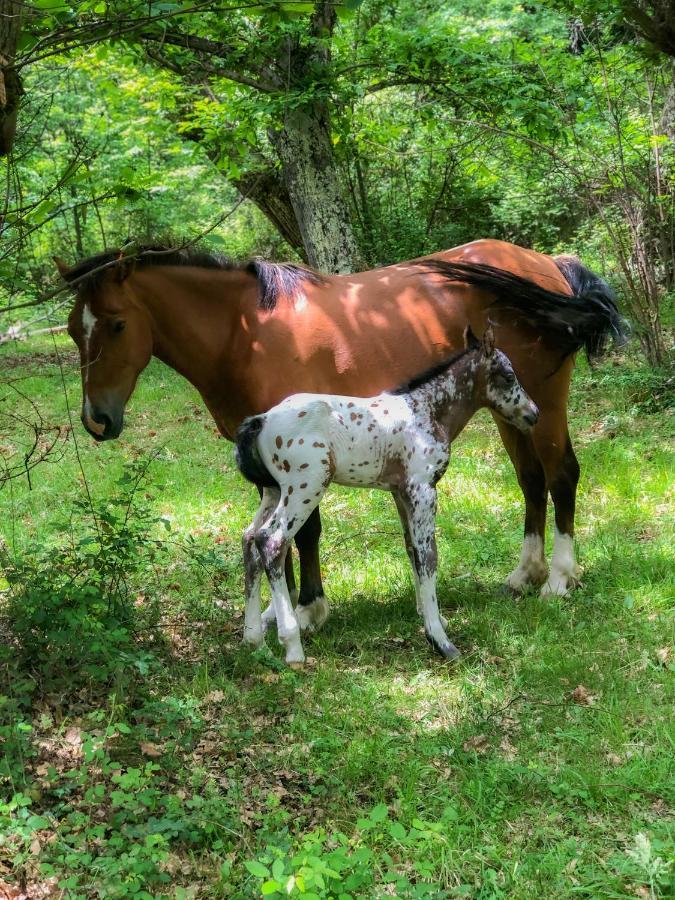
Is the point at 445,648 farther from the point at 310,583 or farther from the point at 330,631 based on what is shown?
the point at 310,583

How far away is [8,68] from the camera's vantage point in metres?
3.06

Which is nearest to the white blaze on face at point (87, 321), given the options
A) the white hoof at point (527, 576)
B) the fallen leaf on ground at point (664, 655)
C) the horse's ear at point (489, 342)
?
the horse's ear at point (489, 342)

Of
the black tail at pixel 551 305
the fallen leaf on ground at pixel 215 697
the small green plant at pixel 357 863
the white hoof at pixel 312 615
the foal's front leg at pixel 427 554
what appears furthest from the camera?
the black tail at pixel 551 305

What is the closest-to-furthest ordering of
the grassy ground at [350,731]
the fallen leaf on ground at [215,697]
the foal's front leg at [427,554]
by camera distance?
the grassy ground at [350,731] → the fallen leaf on ground at [215,697] → the foal's front leg at [427,554]

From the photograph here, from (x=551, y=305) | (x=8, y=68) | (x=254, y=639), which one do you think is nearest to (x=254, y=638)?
(x=254, y=639)

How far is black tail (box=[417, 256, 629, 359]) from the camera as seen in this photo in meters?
4.91

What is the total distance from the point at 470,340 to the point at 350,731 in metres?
2.28

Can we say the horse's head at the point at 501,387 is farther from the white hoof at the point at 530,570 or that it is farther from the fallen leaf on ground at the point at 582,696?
the fallen leaf on ground at the point at 582,696

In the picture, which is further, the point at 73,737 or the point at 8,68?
the point at 73,737

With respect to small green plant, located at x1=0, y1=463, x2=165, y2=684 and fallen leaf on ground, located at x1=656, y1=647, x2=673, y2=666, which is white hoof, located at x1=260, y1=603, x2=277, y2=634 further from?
fallen leaf on ground, located at x1=656, y1=647, x2=673, y2=666

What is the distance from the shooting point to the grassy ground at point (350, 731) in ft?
9.06

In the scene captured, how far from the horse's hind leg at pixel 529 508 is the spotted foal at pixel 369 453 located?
74 centimetres

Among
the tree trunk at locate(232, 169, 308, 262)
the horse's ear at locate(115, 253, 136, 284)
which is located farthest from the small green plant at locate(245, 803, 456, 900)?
the tree trunk at locate(232, 169, 308, 262)

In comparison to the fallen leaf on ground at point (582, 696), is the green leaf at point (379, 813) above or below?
above
